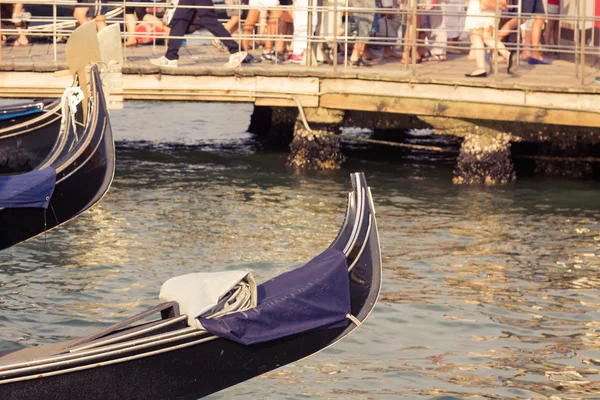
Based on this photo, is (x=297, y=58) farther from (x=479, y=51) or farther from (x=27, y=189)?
(x=27, y=189)

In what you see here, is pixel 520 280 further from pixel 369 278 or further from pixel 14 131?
pixel 14 131

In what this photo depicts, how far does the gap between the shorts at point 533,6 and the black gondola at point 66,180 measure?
617cm

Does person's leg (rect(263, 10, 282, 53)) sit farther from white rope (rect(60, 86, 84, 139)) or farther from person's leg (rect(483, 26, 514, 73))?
white rope (rect(60, 86, 84, 139))

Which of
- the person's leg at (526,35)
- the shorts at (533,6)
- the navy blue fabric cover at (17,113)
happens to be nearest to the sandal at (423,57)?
the person's leg at (526,35)

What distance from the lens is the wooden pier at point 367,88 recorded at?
14125 mm

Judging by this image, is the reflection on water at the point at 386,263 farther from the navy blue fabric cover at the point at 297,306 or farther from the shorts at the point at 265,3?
the shorts at the point at 265,3

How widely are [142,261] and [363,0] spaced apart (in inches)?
211

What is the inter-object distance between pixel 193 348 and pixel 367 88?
8.37m

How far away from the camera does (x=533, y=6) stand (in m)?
15.7

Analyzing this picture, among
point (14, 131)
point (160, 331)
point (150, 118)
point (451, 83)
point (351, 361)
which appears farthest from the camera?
point (150, 118)

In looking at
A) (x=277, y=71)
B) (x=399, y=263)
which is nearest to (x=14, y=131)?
(x=277, y=71)

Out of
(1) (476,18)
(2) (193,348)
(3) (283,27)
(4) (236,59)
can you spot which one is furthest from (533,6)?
(2) (193,348)

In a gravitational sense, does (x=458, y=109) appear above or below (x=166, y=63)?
below

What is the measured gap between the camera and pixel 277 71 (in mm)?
15070
